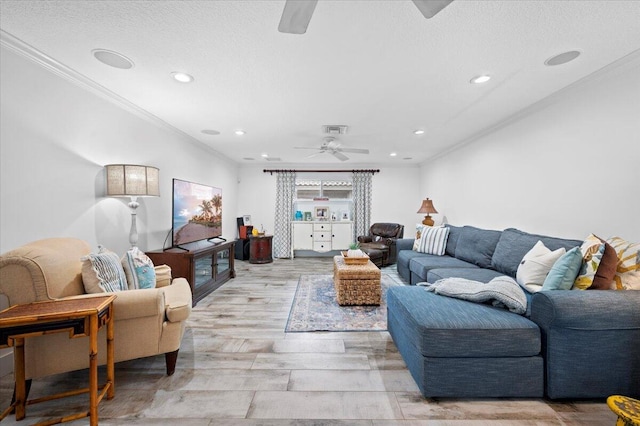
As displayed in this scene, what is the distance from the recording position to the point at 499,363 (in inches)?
61.9

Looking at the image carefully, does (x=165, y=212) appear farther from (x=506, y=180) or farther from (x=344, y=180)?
(x=506, y=180)

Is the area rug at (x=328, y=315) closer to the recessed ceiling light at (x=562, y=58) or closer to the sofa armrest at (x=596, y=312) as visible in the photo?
the sofa armrest at (x=596, y=312)

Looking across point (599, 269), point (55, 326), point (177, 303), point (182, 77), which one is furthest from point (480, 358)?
point (182, 77)

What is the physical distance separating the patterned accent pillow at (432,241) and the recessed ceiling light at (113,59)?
431 cm

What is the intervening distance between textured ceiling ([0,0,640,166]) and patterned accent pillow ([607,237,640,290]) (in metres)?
1.46

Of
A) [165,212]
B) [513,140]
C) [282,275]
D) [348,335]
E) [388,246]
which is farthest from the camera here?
[388,246]

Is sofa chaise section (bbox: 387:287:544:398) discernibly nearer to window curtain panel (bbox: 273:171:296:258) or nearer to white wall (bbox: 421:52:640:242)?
white wall (bbox: 421:52:640:242)

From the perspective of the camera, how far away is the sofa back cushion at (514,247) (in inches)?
96.0

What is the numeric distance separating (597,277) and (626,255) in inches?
10.4

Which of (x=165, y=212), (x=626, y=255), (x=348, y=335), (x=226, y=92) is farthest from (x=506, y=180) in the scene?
(x=165, y=212)

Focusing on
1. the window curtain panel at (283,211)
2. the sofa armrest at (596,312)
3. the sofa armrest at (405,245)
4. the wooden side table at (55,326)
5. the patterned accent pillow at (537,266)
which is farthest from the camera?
the window curtain panel at (283,211)

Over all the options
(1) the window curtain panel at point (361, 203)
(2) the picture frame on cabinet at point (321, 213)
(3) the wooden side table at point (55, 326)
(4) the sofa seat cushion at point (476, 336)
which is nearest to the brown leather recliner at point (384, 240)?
(1) the window curtain panel at point (361, 203)

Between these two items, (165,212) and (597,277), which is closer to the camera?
(597,277)

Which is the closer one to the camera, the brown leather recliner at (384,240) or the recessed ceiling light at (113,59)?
the recessed ceiling light at (113,59)
